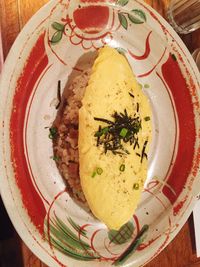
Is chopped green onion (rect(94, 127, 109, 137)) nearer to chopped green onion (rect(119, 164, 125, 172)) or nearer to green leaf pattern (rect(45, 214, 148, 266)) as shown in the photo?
chopped green onion (rect(119, 164, 125, 172))

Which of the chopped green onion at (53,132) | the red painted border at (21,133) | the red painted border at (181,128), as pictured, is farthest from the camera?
the red painted border at (181,128)

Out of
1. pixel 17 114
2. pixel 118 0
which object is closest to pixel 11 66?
pixel 17 114

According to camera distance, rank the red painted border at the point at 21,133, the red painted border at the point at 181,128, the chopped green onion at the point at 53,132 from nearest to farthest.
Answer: the red painted border at the point at 21,133, the chopped green onion at the point at 53,132, the red painted border at the point at 181,128

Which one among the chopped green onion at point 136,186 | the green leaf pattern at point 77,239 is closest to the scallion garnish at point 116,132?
the chopped green onion at point 136,186

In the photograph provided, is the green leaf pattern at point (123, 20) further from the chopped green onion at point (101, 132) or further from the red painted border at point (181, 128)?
the chopped green onion at point (101, 132)

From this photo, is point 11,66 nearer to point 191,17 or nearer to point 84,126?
point 84,126

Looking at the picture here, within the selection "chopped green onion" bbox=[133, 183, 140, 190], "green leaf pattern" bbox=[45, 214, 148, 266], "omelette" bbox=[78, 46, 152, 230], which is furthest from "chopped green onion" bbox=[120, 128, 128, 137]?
"green leaf pattern" bbox=[45, 214, 148, 266]
